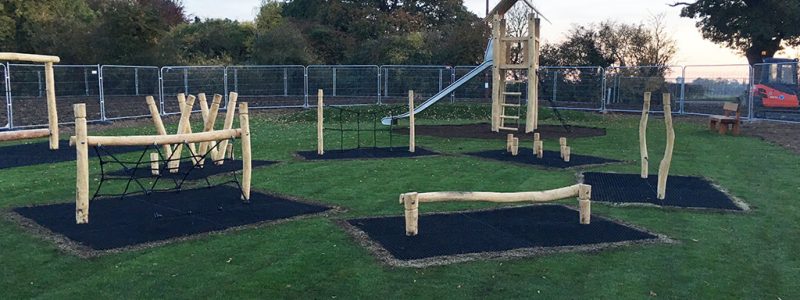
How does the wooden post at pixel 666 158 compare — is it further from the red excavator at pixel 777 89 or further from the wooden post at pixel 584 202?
the red excavator at pixel 777 89

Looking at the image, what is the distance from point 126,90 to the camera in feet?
73.7

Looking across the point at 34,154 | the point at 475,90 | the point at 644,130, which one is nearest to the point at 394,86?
the point at 475,90

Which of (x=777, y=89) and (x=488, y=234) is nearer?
(x=488, y=234)

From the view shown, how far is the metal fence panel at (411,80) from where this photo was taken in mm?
27156

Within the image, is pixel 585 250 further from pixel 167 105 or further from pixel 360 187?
pixel 167 105

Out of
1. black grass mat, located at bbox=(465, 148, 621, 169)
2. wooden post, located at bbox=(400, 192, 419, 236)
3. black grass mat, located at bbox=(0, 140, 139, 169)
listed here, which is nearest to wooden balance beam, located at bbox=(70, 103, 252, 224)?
wooden post, located at bbox=(400, 192, 419, 236)

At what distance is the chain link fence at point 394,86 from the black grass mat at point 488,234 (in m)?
16.3

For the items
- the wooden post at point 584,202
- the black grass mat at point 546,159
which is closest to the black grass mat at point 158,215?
the wooden post at point 584,202

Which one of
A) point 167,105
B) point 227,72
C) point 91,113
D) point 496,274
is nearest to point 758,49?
point 227,72

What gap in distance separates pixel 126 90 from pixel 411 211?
18.8 meters

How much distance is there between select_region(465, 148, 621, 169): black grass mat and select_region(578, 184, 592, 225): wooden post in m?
4.18

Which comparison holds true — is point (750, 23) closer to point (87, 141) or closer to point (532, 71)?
point (532, 71)

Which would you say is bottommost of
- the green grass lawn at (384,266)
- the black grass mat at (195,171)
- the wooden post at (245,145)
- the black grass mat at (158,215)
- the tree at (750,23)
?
the green grass lawn at (384,266)

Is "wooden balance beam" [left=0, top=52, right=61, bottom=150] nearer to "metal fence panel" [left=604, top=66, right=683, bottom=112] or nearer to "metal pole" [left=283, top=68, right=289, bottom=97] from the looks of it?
"metal pole" [left=283, top=68, right=289, bottom=97]
